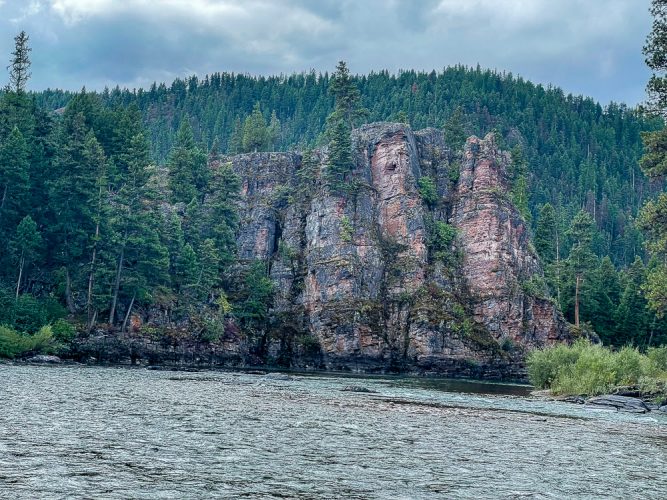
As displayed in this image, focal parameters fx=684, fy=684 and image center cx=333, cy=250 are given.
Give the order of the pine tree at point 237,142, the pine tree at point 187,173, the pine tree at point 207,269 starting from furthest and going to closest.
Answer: the pine tree at point 237,142 → the pine tree at point 187,173 → the pine tree at point 207,269

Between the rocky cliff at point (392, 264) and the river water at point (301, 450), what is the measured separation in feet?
200

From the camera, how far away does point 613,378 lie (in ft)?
171

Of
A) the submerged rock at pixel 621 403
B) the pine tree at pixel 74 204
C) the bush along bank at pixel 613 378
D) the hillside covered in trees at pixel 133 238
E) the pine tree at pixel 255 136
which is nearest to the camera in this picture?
the submerged rock at pixel 621 403

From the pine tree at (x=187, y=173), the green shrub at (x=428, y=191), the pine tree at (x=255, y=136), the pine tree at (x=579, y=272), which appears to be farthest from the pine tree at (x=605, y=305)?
the pine tree at (x=255, y=136)

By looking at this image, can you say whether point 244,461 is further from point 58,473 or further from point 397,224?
point 397,224

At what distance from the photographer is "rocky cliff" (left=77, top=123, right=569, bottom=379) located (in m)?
104

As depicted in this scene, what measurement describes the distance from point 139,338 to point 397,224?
50862mm

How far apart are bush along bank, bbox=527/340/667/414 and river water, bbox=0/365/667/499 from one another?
9.13 m

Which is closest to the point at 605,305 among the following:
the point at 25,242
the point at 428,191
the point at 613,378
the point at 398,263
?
the point at 428,191

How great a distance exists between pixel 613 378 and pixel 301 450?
127 ft

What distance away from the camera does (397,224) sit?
120062 millimetres

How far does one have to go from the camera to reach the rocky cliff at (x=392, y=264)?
104 m

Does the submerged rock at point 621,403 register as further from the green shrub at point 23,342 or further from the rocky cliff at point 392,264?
the rocky cliff at point 392,264

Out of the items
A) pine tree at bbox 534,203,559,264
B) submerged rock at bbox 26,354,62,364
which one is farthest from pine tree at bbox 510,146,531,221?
submerged rock at bbox 26,354,62,364
